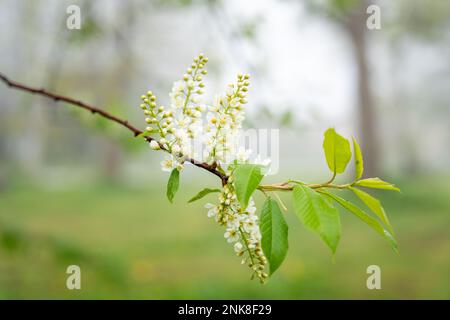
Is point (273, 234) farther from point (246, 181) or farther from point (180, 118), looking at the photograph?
point (180, 118)

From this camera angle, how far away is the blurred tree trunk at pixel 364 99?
5512 mm

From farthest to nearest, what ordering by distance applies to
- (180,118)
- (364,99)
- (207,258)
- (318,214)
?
(364,99) < (207,258) < (180,118) < (318,214)

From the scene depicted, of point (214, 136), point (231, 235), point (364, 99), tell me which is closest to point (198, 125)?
point (214, 136)

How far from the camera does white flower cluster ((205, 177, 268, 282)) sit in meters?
0.50

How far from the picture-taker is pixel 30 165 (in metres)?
7.92

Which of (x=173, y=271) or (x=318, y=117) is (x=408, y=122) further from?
(x=318, y=117)

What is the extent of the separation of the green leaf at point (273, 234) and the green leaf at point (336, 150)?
0.07 m

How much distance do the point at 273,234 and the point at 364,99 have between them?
17.7 ft

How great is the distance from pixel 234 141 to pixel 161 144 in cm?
8

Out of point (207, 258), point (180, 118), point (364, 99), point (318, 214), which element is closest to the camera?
→ point (318, 214)

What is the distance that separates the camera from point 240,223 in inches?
20.2

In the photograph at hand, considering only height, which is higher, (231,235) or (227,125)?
(227,125)

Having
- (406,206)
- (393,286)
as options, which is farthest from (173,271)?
(406,206)

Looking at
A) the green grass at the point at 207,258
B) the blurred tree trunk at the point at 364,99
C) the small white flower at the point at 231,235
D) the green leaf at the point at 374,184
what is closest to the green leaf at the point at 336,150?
the green leaf at the point at 374,184
